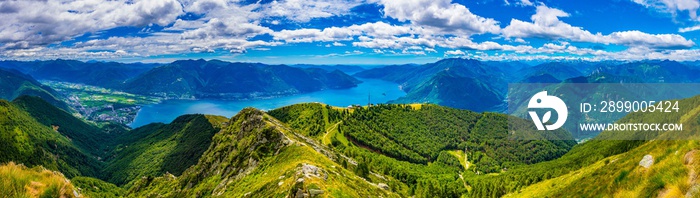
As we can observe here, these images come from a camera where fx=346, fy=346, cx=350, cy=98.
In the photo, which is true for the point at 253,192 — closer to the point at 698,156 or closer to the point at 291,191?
the point at 291,191

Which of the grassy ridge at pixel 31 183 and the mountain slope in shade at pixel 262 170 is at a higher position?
the grassy ridge at pixel 31 183

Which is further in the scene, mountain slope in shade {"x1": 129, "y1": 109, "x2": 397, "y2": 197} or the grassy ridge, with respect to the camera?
mountain slope in shade {"x1": 129, "y1": 109, "x2": 397, "y2": 197}

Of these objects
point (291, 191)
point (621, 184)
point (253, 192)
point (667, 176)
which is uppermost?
point (667, 176)

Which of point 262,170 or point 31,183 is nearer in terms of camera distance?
point 31,183

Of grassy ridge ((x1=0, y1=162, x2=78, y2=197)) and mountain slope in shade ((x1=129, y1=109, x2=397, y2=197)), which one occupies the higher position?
grassy ridge ((x1=0, y1=162, x2=78, y2=197))

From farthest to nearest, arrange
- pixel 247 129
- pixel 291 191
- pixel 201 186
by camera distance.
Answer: pixel 247 129 < pixel 201 186 < pixel 291 191

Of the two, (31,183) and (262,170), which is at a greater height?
(31,183)

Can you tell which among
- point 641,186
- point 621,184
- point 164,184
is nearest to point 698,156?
point 641,186

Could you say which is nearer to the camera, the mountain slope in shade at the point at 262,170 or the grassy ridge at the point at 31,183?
the grassy ridge at the point at 31,183
